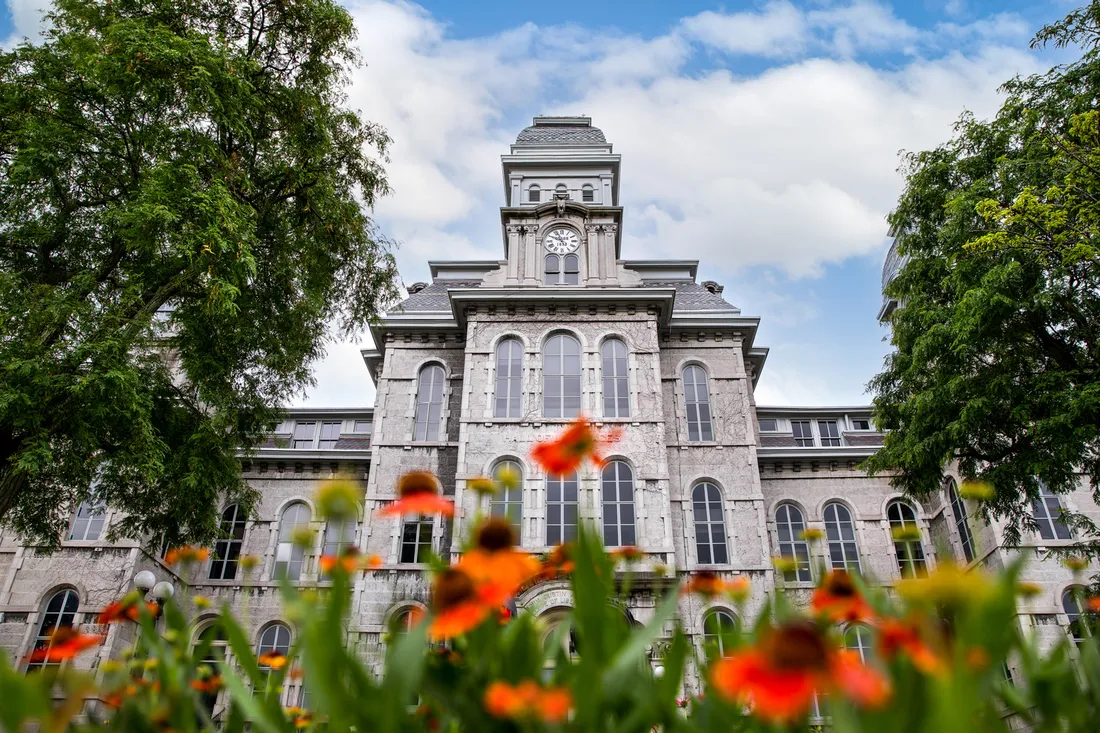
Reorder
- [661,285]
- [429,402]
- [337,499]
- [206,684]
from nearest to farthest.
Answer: [337,499] < [206,684] < [429,402] < [661,285]

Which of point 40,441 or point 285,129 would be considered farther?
point 285,129

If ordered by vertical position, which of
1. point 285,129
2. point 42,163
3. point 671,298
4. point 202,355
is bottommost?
point 202,355

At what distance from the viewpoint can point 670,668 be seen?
1.42 m

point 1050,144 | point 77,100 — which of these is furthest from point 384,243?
point 1050,144

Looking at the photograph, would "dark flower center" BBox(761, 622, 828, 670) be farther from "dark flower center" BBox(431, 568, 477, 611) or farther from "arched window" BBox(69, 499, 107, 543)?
"arched window" BBox(69, 499, 107, 543)

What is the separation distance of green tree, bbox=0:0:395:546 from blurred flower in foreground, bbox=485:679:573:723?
10.4m

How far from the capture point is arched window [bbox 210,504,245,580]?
21734mm

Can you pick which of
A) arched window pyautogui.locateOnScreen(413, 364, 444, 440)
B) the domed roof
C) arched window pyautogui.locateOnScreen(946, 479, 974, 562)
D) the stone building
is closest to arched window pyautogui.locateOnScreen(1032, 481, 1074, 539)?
the stone building

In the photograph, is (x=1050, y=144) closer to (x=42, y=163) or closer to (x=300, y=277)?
(x=300, y=277)

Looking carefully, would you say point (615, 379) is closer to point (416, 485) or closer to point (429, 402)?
point (429, 402)

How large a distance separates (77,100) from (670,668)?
1385cm

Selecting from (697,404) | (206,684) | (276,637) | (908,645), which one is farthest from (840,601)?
(276,637)

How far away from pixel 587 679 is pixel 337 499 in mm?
599

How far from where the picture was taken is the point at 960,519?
20469mm
